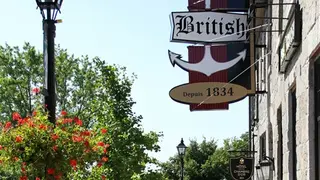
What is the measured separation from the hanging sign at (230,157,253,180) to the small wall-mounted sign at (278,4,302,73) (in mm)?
6707

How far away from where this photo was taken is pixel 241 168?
17.1 meters

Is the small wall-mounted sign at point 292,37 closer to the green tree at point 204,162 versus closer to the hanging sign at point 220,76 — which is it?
the hanging sign at point 220,76

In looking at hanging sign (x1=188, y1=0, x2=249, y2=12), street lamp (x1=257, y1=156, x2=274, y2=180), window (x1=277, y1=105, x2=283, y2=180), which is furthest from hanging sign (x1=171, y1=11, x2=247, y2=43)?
street lamp (x1=257, y1=156, x2=274, y2=180)

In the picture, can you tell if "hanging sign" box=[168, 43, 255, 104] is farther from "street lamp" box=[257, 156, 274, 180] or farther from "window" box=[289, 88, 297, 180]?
"window" box=[289, 88, 297, 180]

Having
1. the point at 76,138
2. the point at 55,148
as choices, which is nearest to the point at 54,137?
the point at 55,148

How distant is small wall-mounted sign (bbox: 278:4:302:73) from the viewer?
8.88m

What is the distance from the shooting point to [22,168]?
953 centimetres

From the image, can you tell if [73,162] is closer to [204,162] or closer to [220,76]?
[220,76]

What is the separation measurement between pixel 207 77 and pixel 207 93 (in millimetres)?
453

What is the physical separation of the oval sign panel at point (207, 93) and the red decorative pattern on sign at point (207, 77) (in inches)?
7.7

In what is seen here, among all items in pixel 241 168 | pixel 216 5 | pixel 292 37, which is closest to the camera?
pixel 292 37

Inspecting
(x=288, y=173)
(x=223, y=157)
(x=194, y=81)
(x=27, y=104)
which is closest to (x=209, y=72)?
(x=194, y=81)

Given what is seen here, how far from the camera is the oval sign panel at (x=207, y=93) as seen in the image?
1261cm

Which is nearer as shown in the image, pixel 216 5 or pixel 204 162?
pixel 216 5
